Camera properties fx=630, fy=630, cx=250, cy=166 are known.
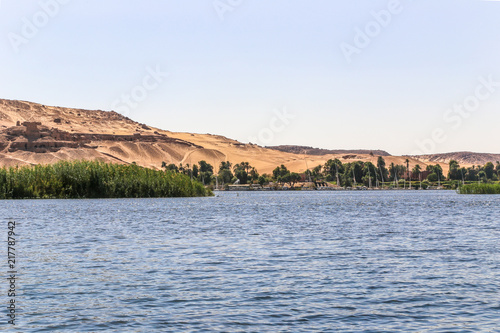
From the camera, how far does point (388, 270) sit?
28922 millimetres

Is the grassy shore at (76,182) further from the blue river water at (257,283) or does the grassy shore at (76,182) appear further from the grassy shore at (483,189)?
the grassy shore at (483,189)

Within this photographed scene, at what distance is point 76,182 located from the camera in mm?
112375

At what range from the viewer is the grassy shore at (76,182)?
110 meters

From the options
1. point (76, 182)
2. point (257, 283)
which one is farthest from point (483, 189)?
point (257, 283)

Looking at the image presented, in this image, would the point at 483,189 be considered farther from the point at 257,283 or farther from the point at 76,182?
the point at 257,283

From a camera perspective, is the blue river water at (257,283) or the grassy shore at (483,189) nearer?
the blue river water at (257,283)

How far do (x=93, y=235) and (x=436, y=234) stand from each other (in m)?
25.6

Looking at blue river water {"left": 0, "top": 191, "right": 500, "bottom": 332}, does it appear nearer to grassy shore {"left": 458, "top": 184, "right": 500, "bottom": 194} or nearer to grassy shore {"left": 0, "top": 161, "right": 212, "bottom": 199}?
grassy shore {"left": 0, "top": 161, "right": 212, "bottom": 199}

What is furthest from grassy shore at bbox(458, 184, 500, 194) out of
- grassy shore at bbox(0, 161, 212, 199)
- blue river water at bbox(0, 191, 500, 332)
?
blue river water at bbox(0, 191, 500, 332)

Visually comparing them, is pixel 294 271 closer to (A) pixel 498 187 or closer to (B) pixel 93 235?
(B) pixel 93 235

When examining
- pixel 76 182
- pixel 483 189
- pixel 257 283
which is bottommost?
pixel 257 283

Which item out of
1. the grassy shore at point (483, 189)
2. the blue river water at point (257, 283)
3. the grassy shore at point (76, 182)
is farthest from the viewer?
the grassy shore at point (483, 189)

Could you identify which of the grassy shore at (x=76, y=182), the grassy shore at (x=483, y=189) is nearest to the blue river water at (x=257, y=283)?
the grassy shore at (x=76, y=182)

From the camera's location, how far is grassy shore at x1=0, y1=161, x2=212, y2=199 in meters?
110
